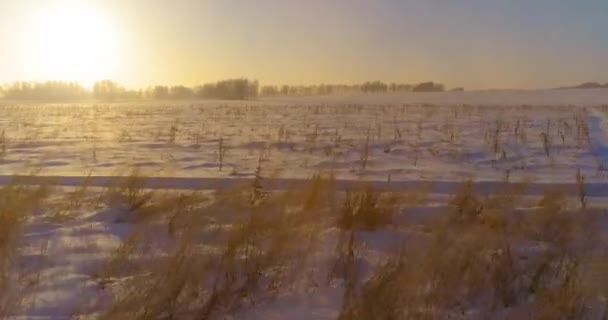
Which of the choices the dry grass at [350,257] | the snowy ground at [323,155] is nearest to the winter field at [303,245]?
the dry grass at [350,257]

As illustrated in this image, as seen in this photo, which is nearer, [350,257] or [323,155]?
[350,257]

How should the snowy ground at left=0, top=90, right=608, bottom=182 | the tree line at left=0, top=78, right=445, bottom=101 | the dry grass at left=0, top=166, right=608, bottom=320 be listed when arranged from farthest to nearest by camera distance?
the tree line at left=0, top=78, right=445, bottom=101, the snowy ground at left=0, top=90, right=608, bottom=182, the dry grass at left=0, top=166, right=608, bottom=320

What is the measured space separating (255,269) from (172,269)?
0.66 metres

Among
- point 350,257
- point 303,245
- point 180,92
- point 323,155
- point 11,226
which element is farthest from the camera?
point 180,92

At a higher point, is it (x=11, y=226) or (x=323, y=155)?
(x=323, y=155)

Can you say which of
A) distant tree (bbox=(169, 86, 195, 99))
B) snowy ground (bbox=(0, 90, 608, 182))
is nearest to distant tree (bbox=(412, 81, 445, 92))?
distant tree (bbox=(169, 86, 195, 99))

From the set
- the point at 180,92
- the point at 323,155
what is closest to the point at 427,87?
the point at 180,92

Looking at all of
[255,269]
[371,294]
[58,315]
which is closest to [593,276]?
[371,294]

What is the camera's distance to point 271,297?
13.3ft

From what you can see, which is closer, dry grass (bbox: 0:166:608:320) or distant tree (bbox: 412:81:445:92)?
dry grass (bbox: 0:166:608:320)

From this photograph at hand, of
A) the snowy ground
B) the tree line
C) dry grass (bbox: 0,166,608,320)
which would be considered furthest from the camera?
the tree line

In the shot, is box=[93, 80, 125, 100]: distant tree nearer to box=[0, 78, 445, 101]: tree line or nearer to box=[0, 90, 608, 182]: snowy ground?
box=[0, 78, 445, 101]: tree line

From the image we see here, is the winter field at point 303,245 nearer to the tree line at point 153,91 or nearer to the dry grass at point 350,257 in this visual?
the dry grass at point 350,257

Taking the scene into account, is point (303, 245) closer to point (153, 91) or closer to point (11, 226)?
point (11, 226)
